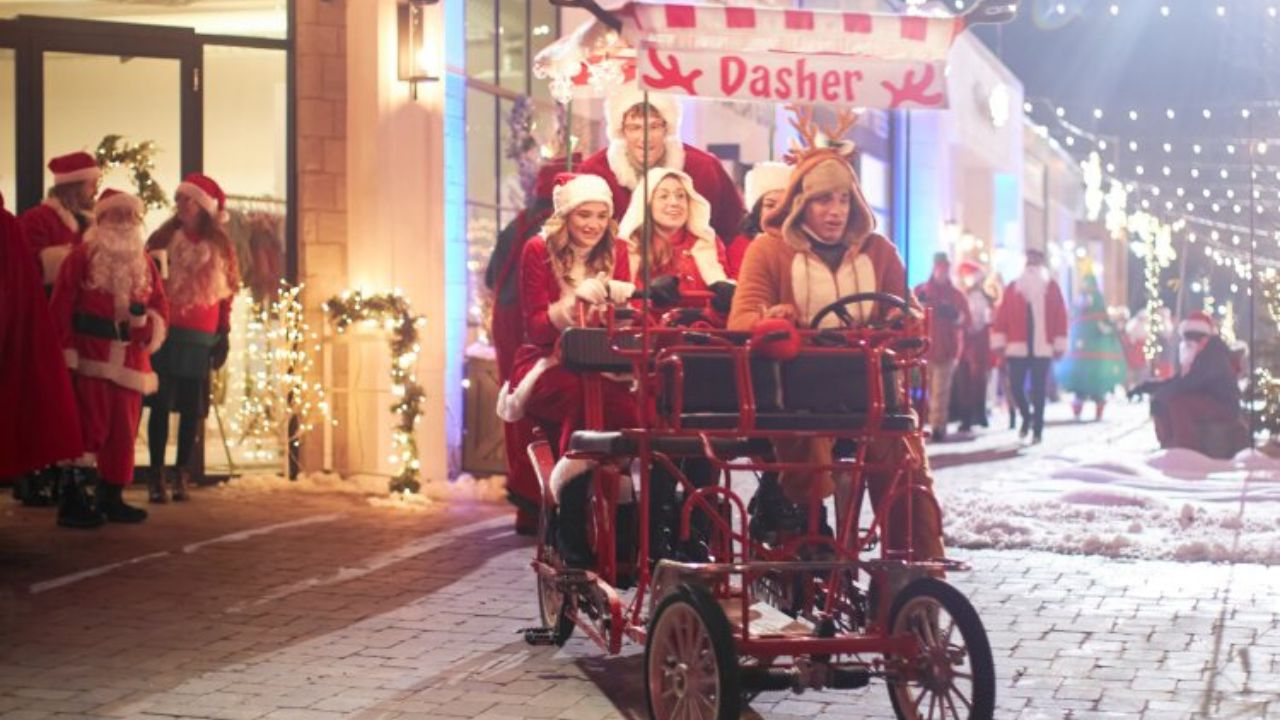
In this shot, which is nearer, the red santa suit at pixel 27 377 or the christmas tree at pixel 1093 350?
the red santa suit at pixel 27 377

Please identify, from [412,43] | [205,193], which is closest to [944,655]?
[205,193]

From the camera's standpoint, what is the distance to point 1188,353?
55.4ft

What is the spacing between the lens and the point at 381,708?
21.2 ft

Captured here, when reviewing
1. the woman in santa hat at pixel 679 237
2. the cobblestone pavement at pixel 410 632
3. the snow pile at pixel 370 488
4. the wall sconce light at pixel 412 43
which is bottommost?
the cobblestone pavement at pixel 410 632

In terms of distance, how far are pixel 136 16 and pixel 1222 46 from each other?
27.8 feet

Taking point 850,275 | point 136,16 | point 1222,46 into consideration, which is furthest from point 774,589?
point 1222,46

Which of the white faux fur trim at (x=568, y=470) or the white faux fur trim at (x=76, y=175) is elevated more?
the white faux fur trim at (x=76, y=175)

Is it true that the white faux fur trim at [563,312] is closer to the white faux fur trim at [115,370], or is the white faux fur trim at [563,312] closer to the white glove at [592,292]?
the white glove at [592,292]

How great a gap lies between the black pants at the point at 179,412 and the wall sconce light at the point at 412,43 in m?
2.50

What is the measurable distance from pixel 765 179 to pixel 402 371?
4906mm

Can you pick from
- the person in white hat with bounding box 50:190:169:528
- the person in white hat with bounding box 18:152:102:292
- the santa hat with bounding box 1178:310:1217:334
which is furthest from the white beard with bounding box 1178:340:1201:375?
the person in white hat with bounding box 18:152:102:292

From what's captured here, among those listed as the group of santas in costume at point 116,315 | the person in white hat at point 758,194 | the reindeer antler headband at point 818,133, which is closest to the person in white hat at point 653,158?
the person in white hat at point 758,194

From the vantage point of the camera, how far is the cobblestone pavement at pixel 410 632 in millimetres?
6543

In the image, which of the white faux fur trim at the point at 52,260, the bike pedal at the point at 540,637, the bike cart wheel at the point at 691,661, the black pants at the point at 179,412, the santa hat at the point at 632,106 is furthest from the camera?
the black pants at the point at 179,412
